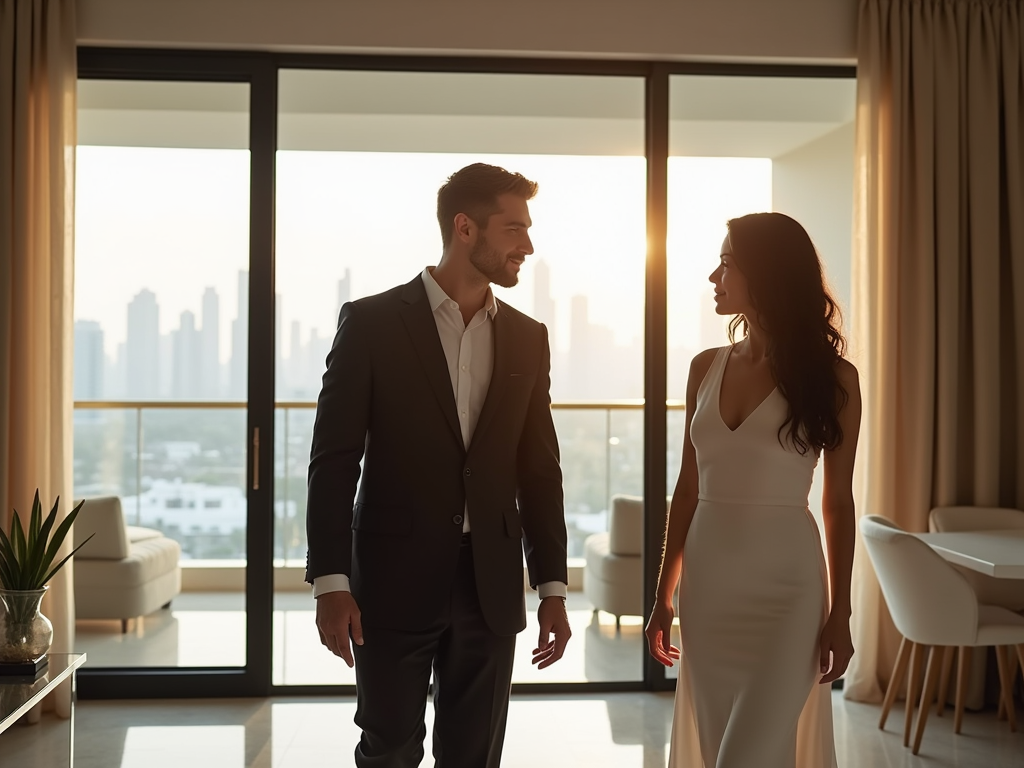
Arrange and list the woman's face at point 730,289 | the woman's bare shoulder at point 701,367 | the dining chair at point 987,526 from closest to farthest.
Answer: the woman's face at point 730,289
the woman's bare shoulder at point 701,367
the dining chair at point 987,526

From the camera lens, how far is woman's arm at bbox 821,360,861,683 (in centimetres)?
182

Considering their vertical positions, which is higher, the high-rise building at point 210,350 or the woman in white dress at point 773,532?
the high-rise building at point 210,350

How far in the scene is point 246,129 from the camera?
3.84 m

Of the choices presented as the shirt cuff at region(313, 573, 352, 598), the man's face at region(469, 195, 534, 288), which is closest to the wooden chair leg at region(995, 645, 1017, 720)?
the man's face at region(469, 195, 534, 288)

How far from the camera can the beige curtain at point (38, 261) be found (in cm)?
352

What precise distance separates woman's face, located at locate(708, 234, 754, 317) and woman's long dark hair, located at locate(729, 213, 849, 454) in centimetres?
2

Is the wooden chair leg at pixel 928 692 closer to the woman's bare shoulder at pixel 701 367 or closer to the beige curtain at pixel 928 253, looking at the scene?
the beige curtain at pixel 928 253

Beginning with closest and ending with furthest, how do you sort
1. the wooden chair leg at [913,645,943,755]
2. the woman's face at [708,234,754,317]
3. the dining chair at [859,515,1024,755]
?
1. the woman's face at [708,234,754,317]
2. the dining chair at [859,515,1024,755]
3. the wooden chair leg at [913,645,943,755]

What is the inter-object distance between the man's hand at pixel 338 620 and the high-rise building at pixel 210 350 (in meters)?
2.29

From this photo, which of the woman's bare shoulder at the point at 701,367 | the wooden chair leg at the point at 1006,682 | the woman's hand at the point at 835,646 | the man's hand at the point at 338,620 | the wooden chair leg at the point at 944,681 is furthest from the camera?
the wooden chair leg at the point at 944,681

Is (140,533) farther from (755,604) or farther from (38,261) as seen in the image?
(755,604)

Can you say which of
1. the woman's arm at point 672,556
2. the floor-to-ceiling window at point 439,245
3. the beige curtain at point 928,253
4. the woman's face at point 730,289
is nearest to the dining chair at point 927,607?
the beige curtain at point 928,253

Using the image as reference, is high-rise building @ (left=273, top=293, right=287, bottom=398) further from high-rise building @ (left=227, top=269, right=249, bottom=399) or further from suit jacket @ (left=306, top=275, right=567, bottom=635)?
suit jacket @ (left=306, top=275, right=567, bottom=635)

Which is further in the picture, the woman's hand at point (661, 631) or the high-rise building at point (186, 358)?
the high-rise building at point (186, 358)
